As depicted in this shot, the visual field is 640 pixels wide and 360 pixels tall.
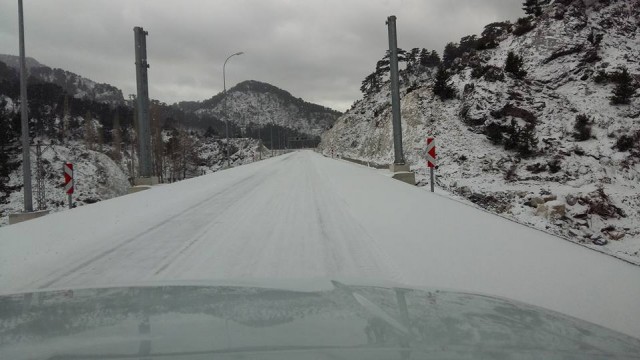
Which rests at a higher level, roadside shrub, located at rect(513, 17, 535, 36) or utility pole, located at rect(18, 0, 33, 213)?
roadside shrub, located at rect(513, 17, 535, 36)

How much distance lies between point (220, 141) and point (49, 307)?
132590 millimetres

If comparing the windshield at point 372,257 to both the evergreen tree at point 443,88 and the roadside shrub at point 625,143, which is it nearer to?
the roadside shrub at point 625,143

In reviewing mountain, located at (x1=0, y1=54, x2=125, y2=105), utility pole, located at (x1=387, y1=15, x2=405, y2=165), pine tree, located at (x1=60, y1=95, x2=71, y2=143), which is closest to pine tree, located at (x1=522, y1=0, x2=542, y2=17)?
utility pole, located at (x1=387, y1=15, x2=405, y2=165)

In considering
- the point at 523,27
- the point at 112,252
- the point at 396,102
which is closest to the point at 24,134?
the point at 112,252

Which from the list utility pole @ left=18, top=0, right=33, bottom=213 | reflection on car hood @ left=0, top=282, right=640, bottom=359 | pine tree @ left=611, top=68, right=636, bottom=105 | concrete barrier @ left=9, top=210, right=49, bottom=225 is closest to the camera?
reflection on car hood @ left=0, top=282, right=640, bottom=359

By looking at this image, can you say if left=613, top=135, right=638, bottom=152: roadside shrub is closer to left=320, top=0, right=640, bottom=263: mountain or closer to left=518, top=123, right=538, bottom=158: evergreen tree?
left=320, top=0, right=640, bottom=263: mountain

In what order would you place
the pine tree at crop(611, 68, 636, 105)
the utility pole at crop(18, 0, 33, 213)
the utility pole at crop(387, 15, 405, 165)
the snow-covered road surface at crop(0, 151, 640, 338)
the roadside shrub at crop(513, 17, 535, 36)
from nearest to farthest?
the snow-covered road surface at crop(0, 151, 640, 338) → the utility pole at crop(18, 0, 33, 213) → the utility pole at crop(387, 15, 405, 165) → the pine tree at crop(611, 68, 636, 105) → the roadside shrub at crop(513, 17, 535, 36)

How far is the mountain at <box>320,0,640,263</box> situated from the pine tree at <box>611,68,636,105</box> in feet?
0.36

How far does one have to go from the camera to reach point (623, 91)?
92.6 ft

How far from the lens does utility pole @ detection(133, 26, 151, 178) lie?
68.5ft

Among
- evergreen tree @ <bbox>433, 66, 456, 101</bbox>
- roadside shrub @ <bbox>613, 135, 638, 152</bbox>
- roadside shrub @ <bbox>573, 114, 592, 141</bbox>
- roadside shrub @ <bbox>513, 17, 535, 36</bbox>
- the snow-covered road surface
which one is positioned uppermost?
roadside shrub @ <bbox>513, 17, 535, 36</bbox>

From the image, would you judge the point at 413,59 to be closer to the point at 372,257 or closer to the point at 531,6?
the point at 531,6

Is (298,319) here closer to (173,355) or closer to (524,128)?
(173,355)

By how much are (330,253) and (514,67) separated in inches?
1351
